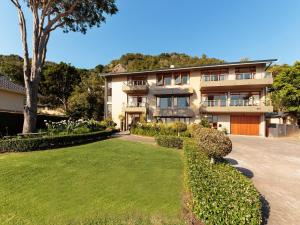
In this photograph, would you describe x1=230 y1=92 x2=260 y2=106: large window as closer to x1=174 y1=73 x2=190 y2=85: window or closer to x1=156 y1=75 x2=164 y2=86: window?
x1=174 y1=73 x2=190 y2=85: window

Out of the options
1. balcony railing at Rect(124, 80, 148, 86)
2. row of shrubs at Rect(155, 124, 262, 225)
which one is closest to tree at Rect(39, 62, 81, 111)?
balcony railing at Rect(124, 80, 148, 86)

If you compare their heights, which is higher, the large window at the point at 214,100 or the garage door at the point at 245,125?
the large window at the point at 214,100

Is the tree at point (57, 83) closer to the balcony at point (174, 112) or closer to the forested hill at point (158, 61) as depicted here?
the forested hill at point (158, 61)

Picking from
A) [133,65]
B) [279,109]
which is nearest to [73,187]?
[279,109]

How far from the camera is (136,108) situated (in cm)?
3006

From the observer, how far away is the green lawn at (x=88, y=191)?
15.6 feet

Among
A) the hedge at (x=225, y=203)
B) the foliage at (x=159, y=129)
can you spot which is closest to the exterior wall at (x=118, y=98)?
the foliage at (x=159, y=129)

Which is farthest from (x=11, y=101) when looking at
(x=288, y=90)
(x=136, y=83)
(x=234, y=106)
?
(x=288, y=90)

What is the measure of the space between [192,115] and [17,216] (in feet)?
83.2

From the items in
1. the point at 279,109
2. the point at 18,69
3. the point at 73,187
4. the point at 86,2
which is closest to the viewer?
the point at 73,187

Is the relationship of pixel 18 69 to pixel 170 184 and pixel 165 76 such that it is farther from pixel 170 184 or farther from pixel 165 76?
pixel 170 184

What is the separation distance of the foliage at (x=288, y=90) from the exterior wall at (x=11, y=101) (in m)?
42.7

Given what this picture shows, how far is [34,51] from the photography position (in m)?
16.8

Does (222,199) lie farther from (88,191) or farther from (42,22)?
(42,22)
